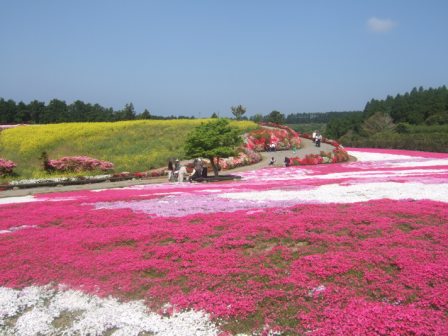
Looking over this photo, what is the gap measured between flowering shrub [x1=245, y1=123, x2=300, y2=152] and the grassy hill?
2.24 meters

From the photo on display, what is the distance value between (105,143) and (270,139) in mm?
19525

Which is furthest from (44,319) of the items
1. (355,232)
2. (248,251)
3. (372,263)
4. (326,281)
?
(355,232)

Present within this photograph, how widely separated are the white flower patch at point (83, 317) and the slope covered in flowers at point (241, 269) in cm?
3

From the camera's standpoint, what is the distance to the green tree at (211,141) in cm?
2791

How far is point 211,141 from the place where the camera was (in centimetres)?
2788

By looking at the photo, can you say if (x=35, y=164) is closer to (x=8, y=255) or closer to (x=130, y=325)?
(x=8, y=255)

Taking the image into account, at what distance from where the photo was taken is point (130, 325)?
6145 mm

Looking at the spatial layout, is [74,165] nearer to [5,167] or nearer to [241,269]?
[5,167]

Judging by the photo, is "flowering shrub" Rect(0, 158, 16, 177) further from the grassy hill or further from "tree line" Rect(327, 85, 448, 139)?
"tree line" Rect(327, 85, 448, 139)

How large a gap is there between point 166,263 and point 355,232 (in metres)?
4.27

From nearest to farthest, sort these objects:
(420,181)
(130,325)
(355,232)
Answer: (130,325) → (355,232) → (420,181)

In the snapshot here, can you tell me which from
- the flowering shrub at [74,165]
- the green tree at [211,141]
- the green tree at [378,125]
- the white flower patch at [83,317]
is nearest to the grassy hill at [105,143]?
the flowering shrub at [74,165]

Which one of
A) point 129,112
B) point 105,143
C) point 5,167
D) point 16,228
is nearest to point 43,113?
point 129,112

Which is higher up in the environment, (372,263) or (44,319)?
(372,263)
